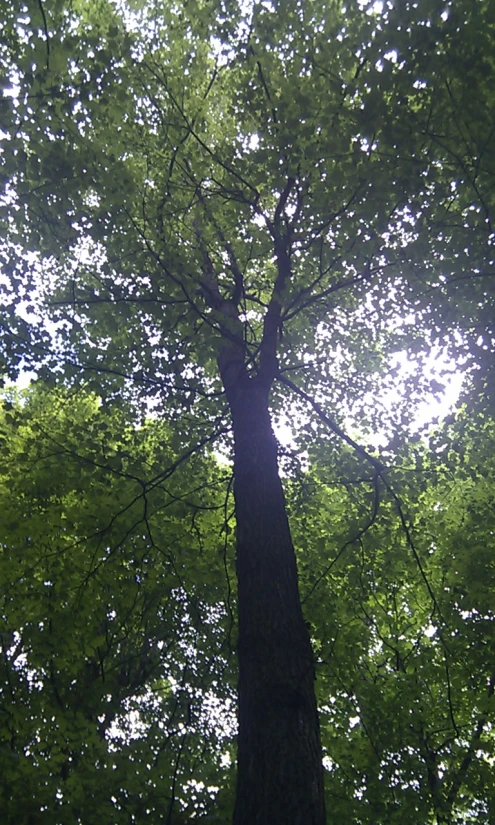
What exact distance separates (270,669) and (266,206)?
6.23 metres

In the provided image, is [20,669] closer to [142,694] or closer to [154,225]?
[142,694]

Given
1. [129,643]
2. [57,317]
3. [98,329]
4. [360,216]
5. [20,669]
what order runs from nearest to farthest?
[360,216] → [57,317] → [98,329] → [20,669] → [129,643]

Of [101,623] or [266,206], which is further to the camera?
[101,623]

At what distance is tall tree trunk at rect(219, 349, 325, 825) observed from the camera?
3.26m

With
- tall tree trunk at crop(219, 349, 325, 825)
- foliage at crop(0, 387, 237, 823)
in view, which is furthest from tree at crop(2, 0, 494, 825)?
foliage at crop(0, 387, 237, 823)

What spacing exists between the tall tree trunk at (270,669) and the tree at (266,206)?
0.04ft

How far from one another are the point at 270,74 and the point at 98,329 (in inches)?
165

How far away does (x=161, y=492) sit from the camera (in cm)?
768

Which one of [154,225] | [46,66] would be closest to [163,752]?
[154,225]

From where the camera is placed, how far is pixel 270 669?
3.80 metres

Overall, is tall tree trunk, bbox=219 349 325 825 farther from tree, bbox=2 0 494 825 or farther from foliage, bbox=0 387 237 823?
foliage, bbox=0 387 237 823

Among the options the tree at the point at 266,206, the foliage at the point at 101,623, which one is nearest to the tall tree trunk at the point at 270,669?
the tree at the point at 266,206

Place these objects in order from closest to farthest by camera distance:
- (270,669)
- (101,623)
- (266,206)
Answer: (270,669)
(266,206)
(101,623)

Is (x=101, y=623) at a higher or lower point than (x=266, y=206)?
lower
